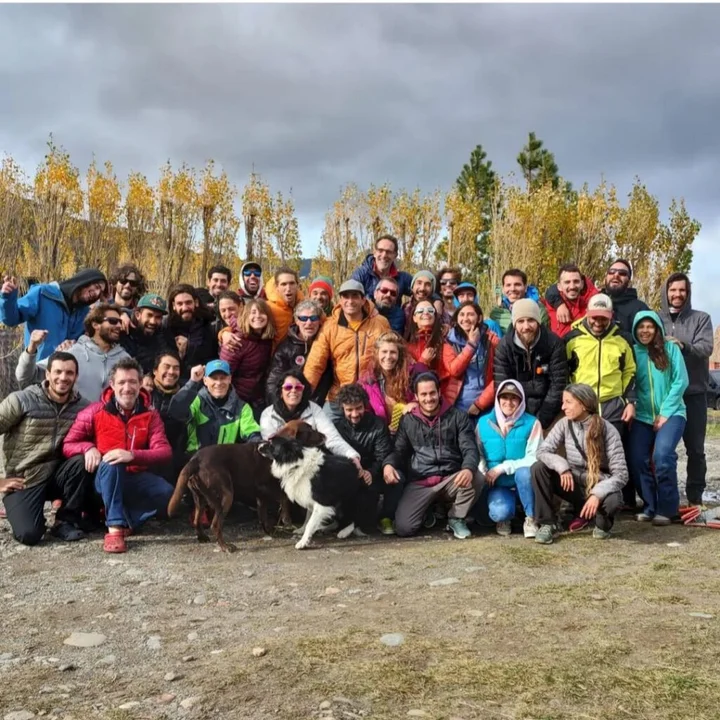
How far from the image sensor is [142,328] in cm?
684

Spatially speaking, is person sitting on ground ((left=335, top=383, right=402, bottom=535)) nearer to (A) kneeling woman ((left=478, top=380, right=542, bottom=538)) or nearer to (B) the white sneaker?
(A) kneeling woman ((left=478, top=380, right=542, bottom=538))

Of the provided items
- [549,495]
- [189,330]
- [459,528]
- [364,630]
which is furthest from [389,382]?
[364,630]

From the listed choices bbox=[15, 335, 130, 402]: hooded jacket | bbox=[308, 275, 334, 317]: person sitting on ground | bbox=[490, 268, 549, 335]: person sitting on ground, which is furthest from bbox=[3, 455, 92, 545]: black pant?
bbox=[490, 268, 549, 335]: person sitting on ground

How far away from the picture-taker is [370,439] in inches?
248

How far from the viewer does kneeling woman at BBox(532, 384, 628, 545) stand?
584 centimetres

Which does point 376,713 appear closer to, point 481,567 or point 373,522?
point 481,567

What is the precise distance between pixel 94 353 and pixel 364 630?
3.89 metres

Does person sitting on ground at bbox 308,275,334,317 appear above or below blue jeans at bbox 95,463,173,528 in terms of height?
above

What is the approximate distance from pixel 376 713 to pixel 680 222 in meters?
31.4

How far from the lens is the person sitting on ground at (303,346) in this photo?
6656 millimetres

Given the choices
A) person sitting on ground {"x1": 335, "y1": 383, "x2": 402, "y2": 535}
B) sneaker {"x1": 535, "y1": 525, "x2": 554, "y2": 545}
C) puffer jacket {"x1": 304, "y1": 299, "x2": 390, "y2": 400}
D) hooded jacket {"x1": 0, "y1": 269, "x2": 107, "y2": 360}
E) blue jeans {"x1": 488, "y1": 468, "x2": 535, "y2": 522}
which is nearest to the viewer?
sneaker {"x1": 535, "y1": 525, "x2": 554, "y2": 545}

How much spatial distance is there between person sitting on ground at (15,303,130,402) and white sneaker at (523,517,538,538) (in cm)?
391

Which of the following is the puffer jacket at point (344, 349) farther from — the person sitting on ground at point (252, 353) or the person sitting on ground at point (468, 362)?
the person sitting on ground at point (468, 362)

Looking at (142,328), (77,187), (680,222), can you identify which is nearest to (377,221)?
(77,187)
